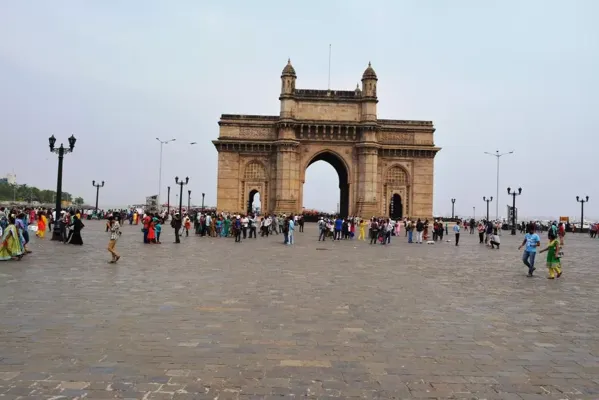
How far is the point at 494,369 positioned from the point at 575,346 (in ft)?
5.73

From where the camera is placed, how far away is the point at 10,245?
14555 millimetres

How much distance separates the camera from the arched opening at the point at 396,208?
186 ft

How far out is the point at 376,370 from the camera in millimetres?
5410

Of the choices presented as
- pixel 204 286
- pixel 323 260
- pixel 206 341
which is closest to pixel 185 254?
pixel 323 260

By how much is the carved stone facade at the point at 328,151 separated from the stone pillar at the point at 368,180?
0.4 inches

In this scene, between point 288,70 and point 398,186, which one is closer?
point 288,70

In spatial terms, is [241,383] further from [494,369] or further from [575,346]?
[575,346]

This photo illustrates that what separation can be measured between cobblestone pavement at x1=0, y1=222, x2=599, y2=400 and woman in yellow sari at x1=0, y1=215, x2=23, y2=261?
63.3 inches

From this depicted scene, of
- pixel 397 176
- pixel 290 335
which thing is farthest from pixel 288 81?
pixel 290 335

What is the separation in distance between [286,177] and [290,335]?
4581 centimetres

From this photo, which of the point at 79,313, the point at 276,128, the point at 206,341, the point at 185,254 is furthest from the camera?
the point at 276,128

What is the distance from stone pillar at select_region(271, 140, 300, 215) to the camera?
2053 inches

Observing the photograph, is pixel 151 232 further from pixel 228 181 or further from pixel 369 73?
pixel 369 73

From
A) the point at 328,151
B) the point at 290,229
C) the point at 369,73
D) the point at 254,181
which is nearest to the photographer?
the point at 290,229
